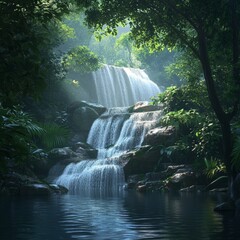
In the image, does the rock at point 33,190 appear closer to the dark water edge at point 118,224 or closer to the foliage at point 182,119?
the dark water edge at point 118,224

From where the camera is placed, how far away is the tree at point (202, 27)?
1348 centimetres

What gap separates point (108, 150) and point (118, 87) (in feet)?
66.7

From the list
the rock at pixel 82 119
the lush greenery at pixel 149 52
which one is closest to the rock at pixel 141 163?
the lush greenery at pixel 149 52

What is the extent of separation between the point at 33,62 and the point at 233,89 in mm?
9009

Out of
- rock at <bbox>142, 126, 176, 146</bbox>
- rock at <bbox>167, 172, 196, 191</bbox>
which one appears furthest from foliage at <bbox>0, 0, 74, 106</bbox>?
rock at <bbox>142, 126, 176, 146</bbox>

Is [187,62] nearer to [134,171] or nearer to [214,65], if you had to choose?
[214,65]

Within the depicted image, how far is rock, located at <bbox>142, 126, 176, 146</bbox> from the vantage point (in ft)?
93.2

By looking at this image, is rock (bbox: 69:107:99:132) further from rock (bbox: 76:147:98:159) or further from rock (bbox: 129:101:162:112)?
rock (bbox: 76:147:98:159)

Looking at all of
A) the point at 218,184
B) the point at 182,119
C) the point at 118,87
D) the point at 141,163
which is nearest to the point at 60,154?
the point at 141,163

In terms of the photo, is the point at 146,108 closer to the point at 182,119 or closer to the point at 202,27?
the point at 182,119

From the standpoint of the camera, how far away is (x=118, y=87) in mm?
52094

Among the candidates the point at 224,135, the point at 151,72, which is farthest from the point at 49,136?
the point at 151,72

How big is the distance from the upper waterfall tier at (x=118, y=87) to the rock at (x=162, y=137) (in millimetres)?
21787

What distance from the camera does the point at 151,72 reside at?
2603 inches
